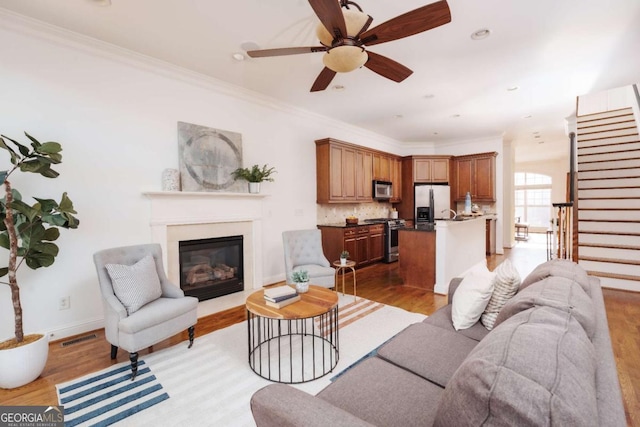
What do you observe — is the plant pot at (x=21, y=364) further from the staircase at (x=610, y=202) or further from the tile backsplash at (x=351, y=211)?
the staircase at (x=610, y=202)

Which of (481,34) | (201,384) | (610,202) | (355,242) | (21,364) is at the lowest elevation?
(201,384)

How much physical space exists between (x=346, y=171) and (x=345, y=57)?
356 centimetres

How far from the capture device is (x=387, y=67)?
2.46 metres

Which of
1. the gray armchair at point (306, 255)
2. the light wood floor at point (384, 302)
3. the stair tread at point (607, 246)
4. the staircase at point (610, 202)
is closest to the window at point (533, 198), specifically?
the staircase at point (610, 202)

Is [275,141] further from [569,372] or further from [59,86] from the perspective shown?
[569,372]

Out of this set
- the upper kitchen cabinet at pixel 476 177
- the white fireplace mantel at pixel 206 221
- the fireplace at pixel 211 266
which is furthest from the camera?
A: the upper kitchen cabinet at pixel 476 177

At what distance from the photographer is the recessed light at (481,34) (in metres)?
2.78

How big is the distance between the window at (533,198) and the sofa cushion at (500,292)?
1223cm

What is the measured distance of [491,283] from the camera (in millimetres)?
1904

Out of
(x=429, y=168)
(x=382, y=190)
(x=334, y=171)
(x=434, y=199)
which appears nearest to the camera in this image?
(x=334, y=171)

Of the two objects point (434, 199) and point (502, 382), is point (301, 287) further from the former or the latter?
point (434, 199)

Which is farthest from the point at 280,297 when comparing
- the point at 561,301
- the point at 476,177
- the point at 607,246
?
the point at 476,177

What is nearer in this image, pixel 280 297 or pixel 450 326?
pixel 450 326

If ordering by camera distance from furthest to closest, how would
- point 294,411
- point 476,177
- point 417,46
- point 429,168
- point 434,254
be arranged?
1. point 429,168
2. point 476,177
3. point 434,254
4. point 417,46
5. point 294,411
